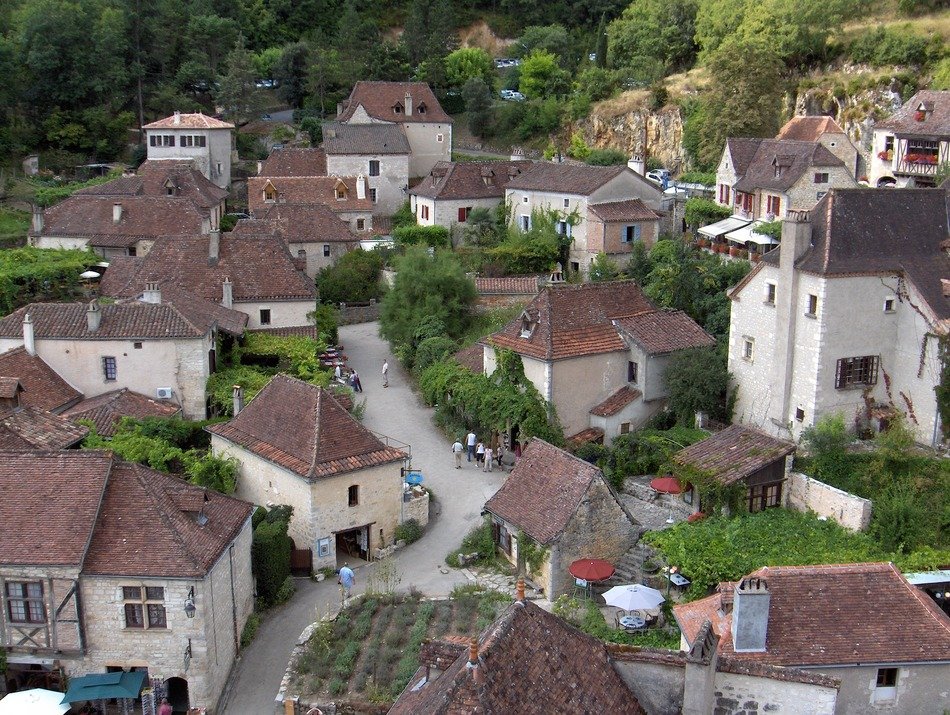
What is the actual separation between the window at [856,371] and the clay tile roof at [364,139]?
4100 centimetres

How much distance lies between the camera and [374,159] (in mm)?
67812

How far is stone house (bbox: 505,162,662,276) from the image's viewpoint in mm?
53219

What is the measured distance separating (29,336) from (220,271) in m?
10.9

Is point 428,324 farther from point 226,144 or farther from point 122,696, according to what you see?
point 226,144

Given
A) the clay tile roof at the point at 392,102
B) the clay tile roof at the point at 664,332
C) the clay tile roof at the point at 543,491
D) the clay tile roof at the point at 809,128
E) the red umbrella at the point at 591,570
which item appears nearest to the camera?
the red umbrella at the point at 591,570

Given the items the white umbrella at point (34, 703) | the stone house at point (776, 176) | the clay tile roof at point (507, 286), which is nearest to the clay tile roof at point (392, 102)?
Answer: the clay tile roof at point (507, 286)

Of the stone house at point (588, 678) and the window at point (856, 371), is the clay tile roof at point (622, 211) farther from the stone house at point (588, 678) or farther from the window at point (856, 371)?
the stone house at point (588, 678)

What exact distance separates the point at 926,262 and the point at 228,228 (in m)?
44.6

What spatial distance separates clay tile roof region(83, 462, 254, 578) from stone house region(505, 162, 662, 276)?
102 feet

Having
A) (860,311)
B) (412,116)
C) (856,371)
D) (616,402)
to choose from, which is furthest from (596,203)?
(412,116)

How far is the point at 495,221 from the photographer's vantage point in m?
60.3

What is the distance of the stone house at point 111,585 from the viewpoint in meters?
24.6

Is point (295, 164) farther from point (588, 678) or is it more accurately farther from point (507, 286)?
point (588, 678)

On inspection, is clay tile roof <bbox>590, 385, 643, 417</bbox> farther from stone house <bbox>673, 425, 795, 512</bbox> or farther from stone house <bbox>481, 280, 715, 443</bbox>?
stone house <bbox>673, 425, 795, 512</bbox>
